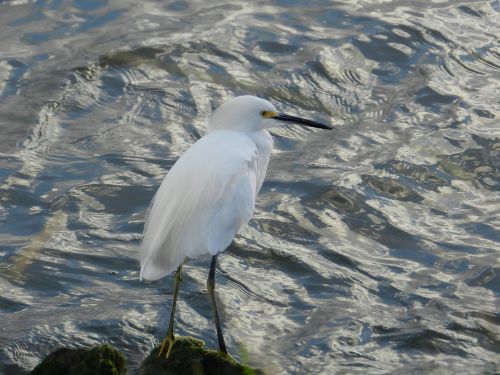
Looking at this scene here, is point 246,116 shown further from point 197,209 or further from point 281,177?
point 281,177

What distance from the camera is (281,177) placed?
26.4 ft

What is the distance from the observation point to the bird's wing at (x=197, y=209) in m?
4.94

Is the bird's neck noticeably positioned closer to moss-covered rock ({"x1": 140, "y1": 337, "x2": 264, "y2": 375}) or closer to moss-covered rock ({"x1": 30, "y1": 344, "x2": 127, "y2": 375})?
moss-covered rock ({"x1": 140, "y1": 337, "x2": 264, "y2": 375})

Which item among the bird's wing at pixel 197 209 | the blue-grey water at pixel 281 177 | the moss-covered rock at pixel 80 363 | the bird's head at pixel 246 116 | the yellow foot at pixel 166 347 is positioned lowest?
the blue-grey water at pixel 281 177

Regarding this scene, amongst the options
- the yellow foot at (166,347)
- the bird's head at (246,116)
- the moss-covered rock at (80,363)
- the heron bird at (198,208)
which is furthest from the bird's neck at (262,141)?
the moss-covered rock at (80,363)

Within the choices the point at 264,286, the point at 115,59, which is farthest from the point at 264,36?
the point at 264,286

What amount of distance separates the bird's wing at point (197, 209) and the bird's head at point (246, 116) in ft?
0.93

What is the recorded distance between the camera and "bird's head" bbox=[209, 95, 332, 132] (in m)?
5.34

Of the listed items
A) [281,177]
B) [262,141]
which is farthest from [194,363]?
[281,177]

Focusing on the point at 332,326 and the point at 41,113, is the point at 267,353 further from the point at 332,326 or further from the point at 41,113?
the point at 41,113

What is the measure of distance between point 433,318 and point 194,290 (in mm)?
1473

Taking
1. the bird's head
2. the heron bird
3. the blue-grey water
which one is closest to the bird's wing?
the heron bird

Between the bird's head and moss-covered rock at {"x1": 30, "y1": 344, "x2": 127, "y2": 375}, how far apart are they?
4.72 feet

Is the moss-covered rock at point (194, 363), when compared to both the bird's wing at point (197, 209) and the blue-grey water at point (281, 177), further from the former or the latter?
the blue-grey water at point (281, 177)
